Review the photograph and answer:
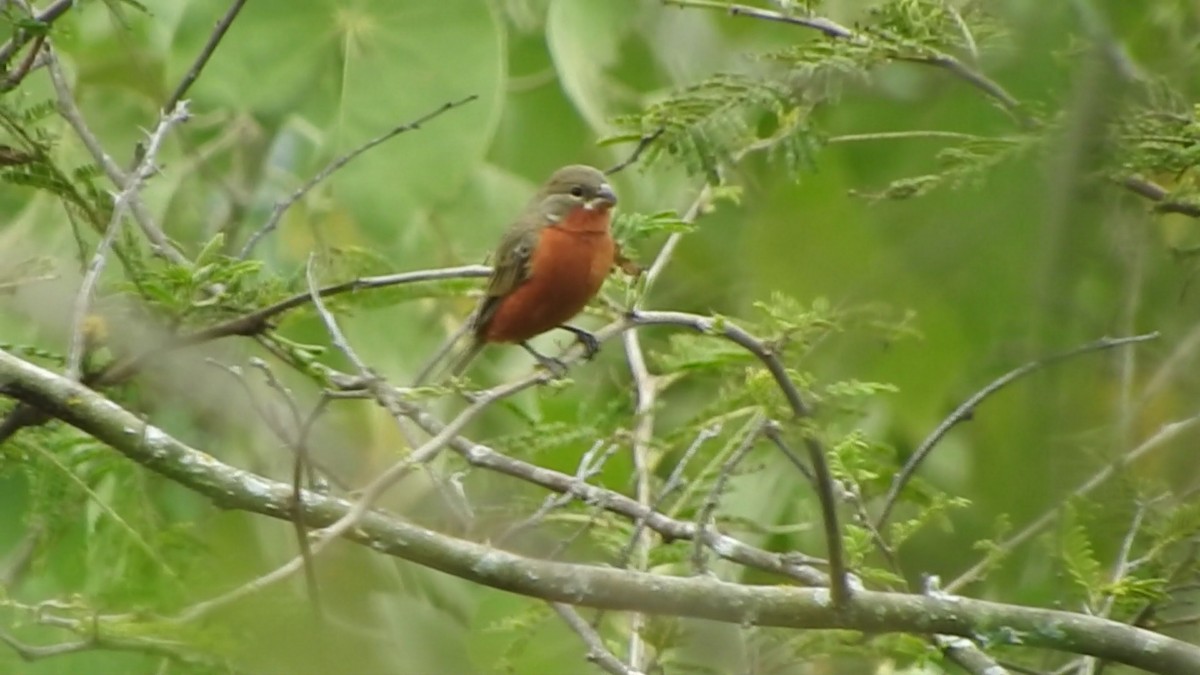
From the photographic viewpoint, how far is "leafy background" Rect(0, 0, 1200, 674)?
0.68 m

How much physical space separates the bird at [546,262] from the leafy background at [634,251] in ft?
0.47

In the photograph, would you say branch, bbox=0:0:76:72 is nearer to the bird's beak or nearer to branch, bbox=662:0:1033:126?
branch, bbox=662:0:1033:126

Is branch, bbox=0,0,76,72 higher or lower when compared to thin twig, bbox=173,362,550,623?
higher

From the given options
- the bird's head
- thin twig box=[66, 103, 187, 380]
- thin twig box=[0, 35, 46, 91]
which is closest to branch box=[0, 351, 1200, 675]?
thin twig box=[66, 103, 187, 380]

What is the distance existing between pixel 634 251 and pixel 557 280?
257mm

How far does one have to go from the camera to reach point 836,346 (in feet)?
2.84

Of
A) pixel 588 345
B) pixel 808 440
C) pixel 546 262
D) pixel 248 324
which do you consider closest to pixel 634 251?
pixel 588 345

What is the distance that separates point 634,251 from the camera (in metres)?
2.76

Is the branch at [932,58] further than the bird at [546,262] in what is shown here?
No

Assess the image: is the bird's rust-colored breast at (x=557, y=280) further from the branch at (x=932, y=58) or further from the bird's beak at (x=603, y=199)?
the branch at (x=932, y=58)

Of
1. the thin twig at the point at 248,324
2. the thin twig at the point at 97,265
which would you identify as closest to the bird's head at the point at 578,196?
the thin twig at the point at 248,324

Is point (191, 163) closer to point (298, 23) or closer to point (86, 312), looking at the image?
point (298, 23)

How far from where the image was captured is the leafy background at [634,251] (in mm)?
682

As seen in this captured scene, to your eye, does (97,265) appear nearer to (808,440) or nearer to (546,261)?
(808,440)
